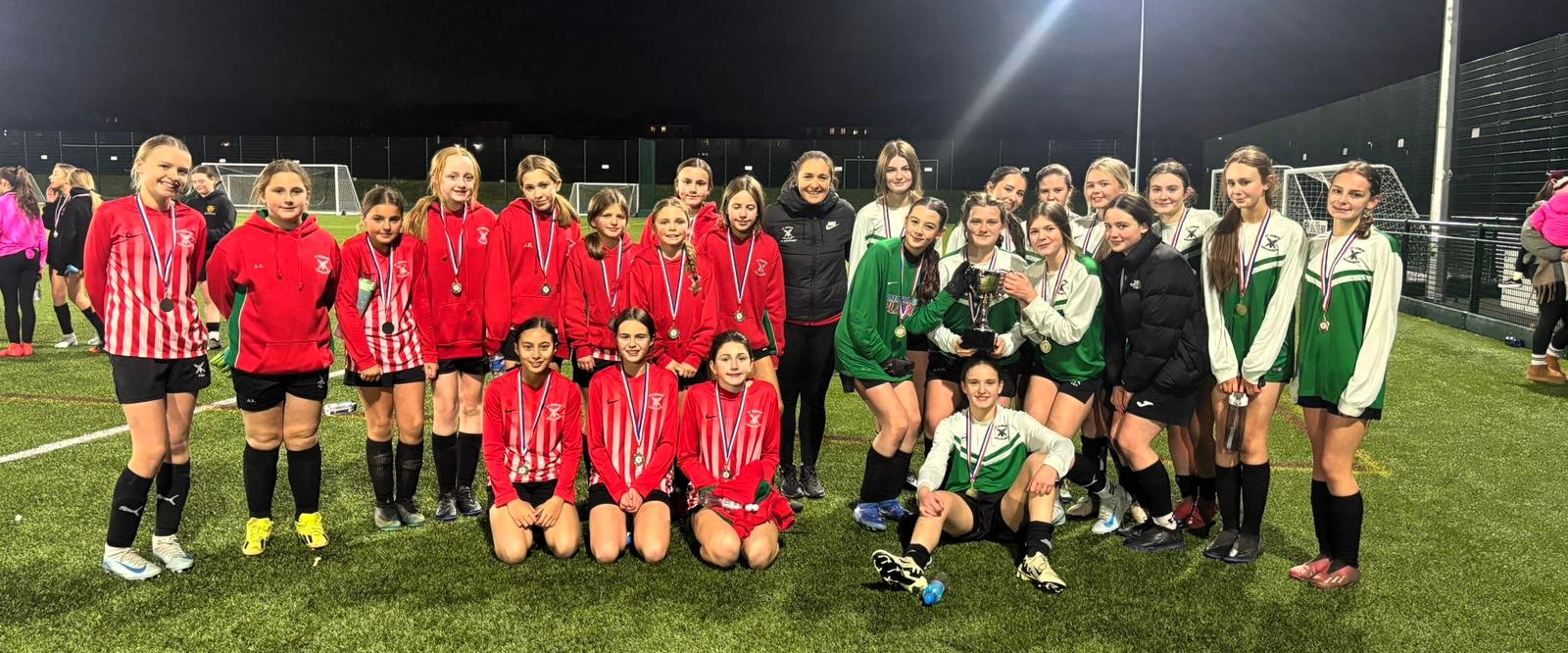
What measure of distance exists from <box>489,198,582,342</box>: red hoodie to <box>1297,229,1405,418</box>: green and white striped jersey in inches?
128

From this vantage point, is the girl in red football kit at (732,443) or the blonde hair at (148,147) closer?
the blonde hair at (148,147)

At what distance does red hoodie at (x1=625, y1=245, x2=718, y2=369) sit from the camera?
4426 millimetres

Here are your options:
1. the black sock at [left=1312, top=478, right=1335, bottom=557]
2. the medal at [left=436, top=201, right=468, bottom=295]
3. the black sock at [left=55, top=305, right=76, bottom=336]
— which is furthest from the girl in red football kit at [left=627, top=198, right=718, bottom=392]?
the black sock at [left=55, top=305, right=76, bottom=336]

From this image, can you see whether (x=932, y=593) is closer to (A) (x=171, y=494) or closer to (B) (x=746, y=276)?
(B) (x=746, y=276)

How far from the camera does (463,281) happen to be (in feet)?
14.4

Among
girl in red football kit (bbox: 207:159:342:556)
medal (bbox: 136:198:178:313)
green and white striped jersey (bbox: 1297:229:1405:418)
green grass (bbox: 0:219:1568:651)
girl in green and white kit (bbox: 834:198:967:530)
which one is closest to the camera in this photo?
green grass (bbox: 0:219:1568:651)

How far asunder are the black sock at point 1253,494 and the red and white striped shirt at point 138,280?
433 cm

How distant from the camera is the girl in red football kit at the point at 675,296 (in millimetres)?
4426

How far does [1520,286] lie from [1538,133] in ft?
11.8

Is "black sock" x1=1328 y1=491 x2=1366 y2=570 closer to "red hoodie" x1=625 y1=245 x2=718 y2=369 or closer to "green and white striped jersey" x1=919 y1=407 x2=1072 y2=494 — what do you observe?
"green and white striped jersey" x1=919 y1=407 x2=1072 y2=494

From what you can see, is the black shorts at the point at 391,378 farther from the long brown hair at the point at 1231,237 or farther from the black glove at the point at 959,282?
the long brown hair at the point at 1231,237

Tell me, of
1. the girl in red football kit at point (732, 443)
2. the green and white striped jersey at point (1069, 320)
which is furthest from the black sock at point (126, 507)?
the green and white striped jersey at point (1069, 320)

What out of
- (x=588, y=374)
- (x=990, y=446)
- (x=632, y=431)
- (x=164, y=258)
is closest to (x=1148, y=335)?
(x=990, y=446)

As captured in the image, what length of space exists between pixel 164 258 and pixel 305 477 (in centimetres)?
104
